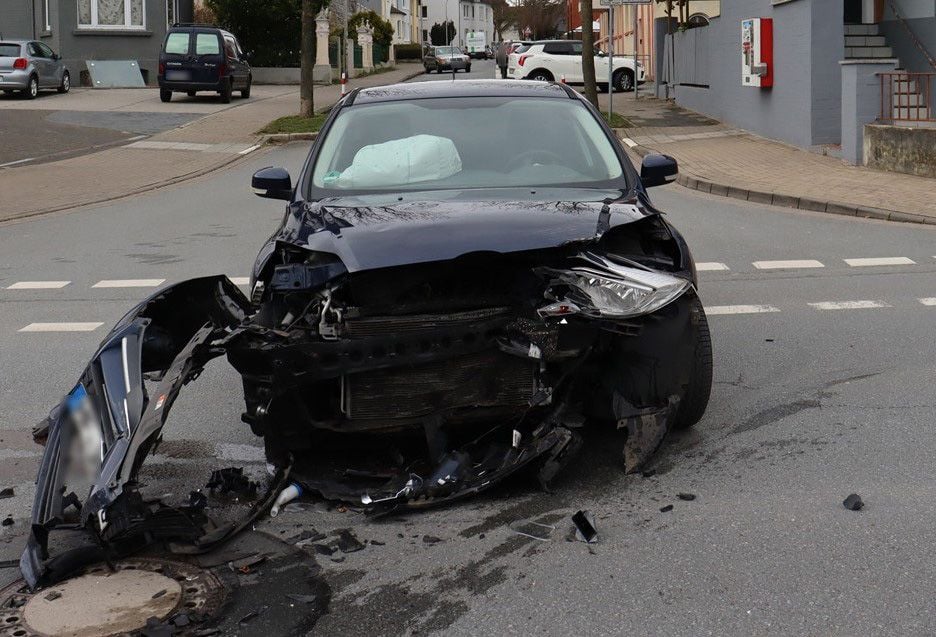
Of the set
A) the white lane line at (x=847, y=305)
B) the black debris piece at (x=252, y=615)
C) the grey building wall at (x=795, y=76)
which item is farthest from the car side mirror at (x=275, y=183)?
the grey building wall at (x=795, y=76)

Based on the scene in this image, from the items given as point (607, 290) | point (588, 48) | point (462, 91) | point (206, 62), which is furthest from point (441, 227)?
point (206, 62)

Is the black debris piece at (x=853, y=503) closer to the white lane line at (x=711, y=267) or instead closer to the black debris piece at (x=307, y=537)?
the black debris piece at (x=307, y=537)

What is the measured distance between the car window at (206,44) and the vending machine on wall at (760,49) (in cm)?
1702

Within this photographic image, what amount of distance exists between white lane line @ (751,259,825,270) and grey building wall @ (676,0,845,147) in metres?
10.2

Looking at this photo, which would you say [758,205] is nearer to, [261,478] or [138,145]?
[261,478]

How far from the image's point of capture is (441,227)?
518 centimetres

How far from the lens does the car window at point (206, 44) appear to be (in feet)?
116

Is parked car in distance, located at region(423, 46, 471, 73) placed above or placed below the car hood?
above

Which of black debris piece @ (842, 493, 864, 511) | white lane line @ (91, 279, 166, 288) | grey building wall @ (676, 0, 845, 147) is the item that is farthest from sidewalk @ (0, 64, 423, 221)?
black debris piece @ (842, 493, 864, 511)

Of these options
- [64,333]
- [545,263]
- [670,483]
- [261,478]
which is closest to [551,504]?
[670,483]

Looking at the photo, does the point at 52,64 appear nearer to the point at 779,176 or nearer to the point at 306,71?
the point at 306,71

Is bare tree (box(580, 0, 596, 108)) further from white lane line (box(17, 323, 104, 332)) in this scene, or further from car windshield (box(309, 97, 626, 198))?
car windshield (box(309, 97, 626, 198))

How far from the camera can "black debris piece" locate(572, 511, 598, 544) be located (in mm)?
4609

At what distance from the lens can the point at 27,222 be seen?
52.0 feet
